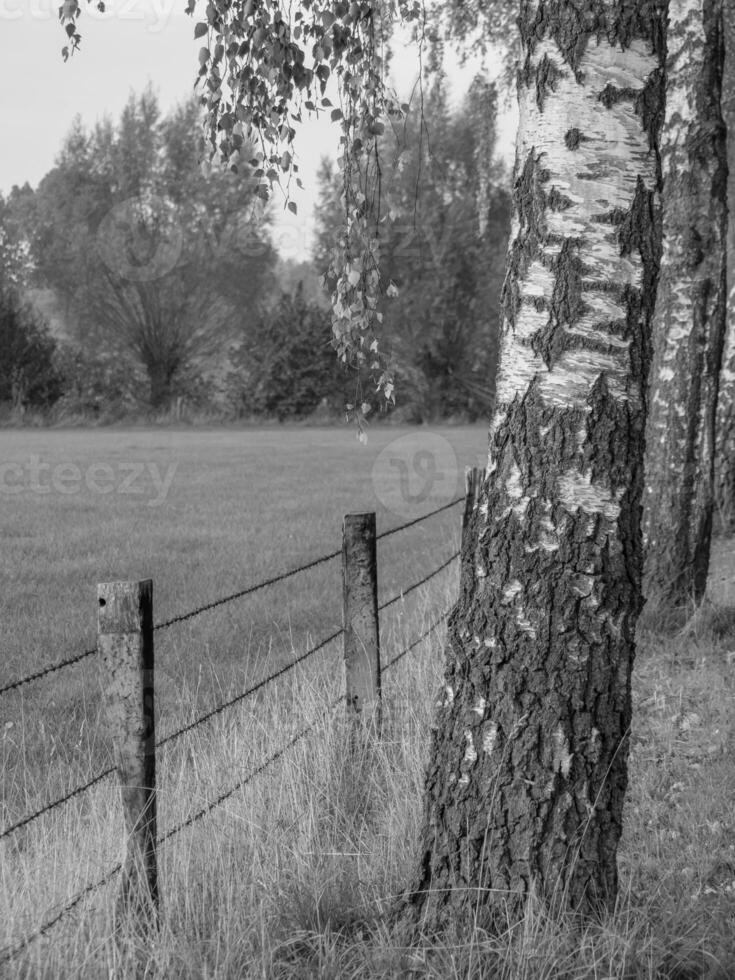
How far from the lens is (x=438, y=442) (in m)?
33.3

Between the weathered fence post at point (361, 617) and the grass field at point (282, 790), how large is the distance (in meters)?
0.15

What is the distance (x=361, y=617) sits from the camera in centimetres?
525

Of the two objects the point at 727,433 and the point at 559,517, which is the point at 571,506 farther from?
the point at 727,433

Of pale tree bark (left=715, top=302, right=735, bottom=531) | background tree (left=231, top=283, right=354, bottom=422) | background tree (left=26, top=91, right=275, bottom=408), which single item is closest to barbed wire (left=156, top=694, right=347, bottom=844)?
pale tree bark (left=715, top=302, right=735, bottom=531)

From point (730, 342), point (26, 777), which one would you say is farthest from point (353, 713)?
point (730, 342)

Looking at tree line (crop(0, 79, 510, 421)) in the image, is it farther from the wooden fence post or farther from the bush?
the wooden fence post

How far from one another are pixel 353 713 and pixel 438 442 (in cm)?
2820

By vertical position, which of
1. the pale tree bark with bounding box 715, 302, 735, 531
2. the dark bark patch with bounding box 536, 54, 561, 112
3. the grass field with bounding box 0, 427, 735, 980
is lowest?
the grass field with bounding box 0, 427, 735, 980

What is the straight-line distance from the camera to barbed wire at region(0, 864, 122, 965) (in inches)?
119

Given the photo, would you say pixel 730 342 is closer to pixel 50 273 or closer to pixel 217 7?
pixel 217 7

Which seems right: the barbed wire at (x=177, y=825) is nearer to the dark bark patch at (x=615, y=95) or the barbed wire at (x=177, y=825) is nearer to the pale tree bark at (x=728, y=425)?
the dark bark patch at (x=615, y=95)

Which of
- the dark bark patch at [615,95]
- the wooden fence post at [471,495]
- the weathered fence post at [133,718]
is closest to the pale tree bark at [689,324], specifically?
the wooden fence post at [471,495]

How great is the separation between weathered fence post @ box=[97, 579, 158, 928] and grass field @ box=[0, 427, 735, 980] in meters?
0.10

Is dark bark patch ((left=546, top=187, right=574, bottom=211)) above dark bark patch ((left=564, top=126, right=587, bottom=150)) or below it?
below
